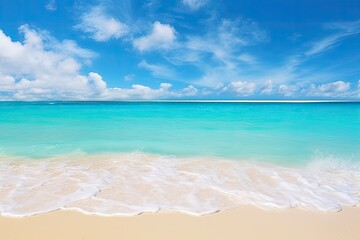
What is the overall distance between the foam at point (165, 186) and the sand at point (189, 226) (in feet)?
0.70

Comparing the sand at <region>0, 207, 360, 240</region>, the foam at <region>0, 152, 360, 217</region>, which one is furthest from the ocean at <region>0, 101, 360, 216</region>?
the sand at <region>0, 207, 360, 240</region>

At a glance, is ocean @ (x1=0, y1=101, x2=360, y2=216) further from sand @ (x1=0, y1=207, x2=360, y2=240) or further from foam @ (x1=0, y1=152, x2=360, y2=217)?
sand @ (x1=0, y1=207, x2=360, y2=240)

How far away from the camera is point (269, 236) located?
3.16m

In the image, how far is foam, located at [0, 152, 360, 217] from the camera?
4012mm

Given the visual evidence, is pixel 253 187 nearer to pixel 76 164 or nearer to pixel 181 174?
pixel 181 174

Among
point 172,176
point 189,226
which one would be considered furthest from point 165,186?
point 189,226

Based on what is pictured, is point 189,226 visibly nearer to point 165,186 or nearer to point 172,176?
point 165,186

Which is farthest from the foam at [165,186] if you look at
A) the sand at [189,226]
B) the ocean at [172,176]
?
the sand at [189,226]

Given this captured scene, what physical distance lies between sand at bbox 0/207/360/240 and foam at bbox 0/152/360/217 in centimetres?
21

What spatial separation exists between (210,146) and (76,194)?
6.31 m

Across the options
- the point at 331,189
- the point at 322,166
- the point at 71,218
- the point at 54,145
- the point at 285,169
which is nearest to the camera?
the point at 71,218

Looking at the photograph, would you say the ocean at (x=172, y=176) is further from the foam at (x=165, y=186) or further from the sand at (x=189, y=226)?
the sand at (x=189, y=226)

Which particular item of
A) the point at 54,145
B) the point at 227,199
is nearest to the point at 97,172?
the point at 227,199

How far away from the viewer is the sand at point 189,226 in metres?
3.14
